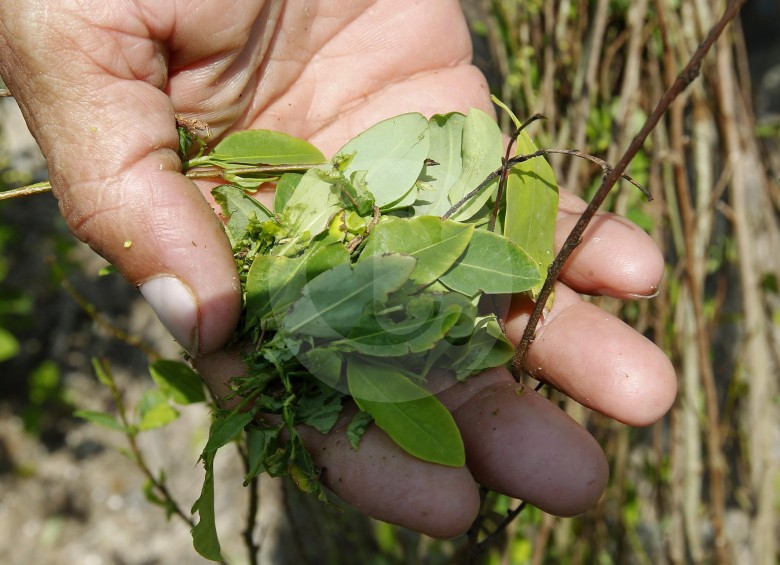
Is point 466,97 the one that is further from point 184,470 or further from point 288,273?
point 184,470

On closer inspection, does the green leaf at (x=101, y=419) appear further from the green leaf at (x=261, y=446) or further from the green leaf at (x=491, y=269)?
the green leaf at (x=491, y=269)

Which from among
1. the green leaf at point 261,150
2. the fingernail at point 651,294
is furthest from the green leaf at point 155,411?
the fingernail at point 651,294

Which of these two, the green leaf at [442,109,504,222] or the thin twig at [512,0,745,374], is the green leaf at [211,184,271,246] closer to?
the green leaf at [442,109,504,222]

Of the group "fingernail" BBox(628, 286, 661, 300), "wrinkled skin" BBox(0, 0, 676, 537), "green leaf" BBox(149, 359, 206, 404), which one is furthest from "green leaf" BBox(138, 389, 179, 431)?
"fingernail" BBox(628, 286, 661, 300)

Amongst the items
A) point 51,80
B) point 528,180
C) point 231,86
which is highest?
point 51,80

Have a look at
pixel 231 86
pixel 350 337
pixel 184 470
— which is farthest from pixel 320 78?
pixel 184 470

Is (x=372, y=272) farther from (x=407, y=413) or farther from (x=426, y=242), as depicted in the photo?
(x=407, y=413)

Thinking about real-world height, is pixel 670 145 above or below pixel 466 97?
below
